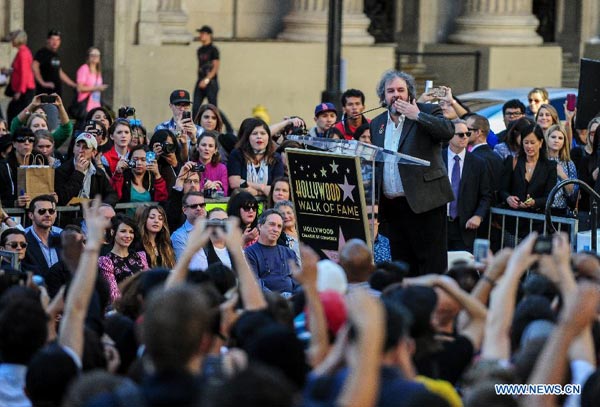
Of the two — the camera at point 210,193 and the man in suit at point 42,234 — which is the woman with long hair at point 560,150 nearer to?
the camera at point 210,193

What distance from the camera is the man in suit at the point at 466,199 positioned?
1385 centimetres

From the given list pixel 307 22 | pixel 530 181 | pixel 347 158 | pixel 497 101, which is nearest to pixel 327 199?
pixel 347 158

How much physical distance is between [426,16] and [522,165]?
13429 mm

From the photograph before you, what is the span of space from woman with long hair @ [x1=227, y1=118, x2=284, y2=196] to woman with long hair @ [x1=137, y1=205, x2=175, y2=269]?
226cm

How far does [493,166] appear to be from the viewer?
47.4 ft

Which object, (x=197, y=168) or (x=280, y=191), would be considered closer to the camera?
(x=280, y=191)

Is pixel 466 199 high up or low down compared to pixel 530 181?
down

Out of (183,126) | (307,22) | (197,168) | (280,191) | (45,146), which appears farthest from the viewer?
(307,22)

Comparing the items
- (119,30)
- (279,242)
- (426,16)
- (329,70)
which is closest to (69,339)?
(279,242)

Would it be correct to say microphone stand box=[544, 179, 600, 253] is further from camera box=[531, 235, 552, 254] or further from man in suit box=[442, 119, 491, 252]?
camera box=[531, 235, 552, 254]

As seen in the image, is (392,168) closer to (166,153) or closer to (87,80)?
(166,153)

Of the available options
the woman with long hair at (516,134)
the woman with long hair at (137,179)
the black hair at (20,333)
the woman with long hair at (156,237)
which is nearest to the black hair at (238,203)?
the woman with long hair at (156,237)

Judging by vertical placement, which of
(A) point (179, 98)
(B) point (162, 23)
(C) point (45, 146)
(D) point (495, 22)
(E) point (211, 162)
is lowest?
(E) point (211, 162)

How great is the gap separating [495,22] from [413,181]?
52.9ft
